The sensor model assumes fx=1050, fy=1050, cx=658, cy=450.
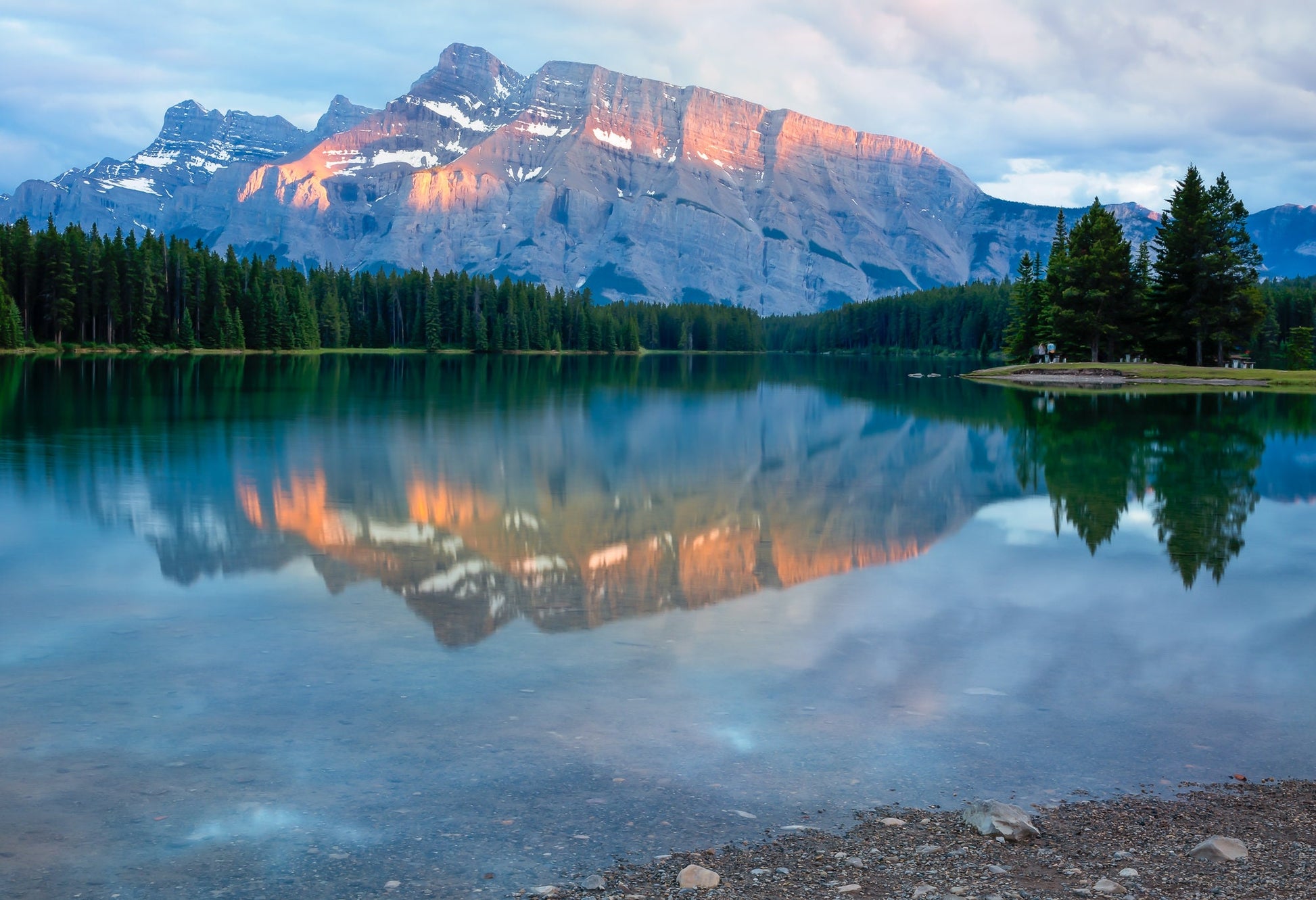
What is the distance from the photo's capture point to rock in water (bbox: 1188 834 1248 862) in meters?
7.69

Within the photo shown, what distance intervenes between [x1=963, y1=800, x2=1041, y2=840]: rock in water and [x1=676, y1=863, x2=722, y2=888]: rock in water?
7.31 ft

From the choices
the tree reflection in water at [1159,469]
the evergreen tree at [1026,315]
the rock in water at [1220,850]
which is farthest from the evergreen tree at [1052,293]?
the rock in water at [1220,850]

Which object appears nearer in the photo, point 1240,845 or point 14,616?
point 1240,845

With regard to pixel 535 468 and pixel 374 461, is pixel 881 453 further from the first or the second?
pixel 374 461

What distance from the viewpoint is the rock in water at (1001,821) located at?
807cm

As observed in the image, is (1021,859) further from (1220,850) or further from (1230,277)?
(1230,277)

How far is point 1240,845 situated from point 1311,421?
52.1 meters

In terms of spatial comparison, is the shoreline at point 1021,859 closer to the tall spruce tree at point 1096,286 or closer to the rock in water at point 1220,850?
the rock in water at point 1220,850

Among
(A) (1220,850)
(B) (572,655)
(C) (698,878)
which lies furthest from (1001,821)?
(B) (572,655)

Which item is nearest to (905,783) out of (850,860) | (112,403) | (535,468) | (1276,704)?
(850,860)

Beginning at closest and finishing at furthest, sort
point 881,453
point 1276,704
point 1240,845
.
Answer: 1. point 1240,845
2. point 1276,704
3. point 881,453

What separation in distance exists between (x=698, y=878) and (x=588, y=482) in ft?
67.6

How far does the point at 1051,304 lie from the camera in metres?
100

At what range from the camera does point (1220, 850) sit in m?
7.74
